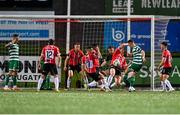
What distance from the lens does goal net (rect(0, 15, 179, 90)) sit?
28.1 metres

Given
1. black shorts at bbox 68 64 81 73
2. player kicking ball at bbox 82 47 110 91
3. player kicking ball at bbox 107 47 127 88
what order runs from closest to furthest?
player kicking ball at bbox 107 47 127 88 → player kicking ball at bbox 82 47 110 91 → black shorts at bbox 68 64 81 73

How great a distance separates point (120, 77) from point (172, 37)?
4.38 metres

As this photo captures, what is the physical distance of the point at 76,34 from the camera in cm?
2953

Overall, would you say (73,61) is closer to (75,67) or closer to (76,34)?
(75,67)

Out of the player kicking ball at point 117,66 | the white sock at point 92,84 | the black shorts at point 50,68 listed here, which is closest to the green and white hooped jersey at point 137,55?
the player kicking ball at point 117,66

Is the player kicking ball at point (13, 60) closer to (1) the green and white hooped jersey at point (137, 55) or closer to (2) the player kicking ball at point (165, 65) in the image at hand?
(1) the green and white hooped jersey at point (137, 55)

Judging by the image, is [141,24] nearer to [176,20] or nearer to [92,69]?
[176,20]

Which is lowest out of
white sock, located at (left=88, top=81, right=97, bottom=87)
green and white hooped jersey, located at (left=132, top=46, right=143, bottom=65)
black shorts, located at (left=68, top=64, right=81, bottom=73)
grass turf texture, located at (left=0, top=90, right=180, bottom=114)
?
white sock, located at (left=88, top=81, right=97, bottom=87)

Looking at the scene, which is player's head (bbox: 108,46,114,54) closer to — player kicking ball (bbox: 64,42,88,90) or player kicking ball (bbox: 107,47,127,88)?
player kicking ball (bbox: 107,47,127,88)

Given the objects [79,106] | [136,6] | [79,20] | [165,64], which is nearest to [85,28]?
[79,20]

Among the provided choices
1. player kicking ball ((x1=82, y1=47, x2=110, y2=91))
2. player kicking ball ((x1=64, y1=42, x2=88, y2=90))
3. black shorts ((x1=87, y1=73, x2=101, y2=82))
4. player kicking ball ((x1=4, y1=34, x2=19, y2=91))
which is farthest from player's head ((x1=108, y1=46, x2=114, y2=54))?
player kicking ball ((x1=4, y1=34, x2=19, y2=91))

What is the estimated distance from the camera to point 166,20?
29.6 m

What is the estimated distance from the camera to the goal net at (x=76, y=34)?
2814 cm

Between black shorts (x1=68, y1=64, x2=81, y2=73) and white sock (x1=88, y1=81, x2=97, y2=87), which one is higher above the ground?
black shorts (x1=68, y1=64, x2=81, y2=73)
